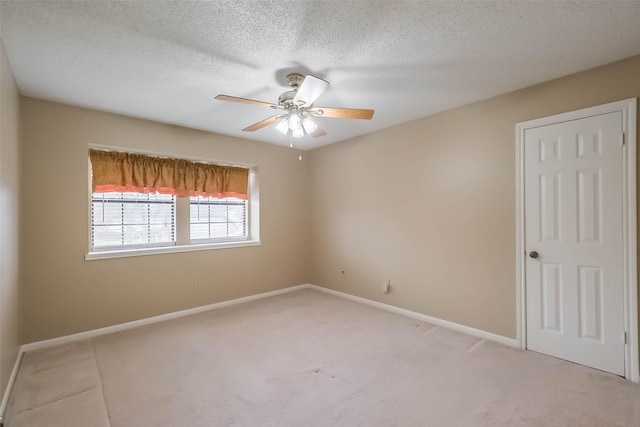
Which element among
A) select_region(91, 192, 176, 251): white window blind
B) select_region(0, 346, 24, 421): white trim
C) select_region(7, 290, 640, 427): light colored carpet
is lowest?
select_region(7, 290, 640, 427): light colored carpet

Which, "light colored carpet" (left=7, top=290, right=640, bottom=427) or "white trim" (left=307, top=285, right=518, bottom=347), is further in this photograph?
"white trim" (left=307, top=285, right=518, bottom=347)

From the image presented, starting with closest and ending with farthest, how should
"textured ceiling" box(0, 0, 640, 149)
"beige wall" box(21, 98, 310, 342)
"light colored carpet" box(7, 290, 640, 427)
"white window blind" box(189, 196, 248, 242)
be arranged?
"textured ceiling" box(0, 0, 640, 149) → "light colored carpet" box(7, 290, 640, 427) → "beige wall" box(21, 98, 310, 342) → "white window blind" box(189, 196, 248, 242)

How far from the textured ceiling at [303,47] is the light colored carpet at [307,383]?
97.1 inches

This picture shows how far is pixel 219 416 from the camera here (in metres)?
1.92

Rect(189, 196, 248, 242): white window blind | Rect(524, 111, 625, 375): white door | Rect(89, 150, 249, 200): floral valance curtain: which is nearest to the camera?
Rect(524, 111, 625, 375): white door

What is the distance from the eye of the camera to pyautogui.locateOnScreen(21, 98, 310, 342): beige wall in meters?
2.89

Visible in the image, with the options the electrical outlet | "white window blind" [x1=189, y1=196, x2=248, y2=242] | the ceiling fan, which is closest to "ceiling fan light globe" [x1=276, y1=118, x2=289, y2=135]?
the ceiling fan

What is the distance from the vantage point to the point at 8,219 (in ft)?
7.18

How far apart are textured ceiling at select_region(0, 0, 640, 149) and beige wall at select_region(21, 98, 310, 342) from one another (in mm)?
361

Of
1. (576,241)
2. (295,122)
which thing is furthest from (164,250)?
(576,241)

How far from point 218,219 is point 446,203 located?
3.15 metres

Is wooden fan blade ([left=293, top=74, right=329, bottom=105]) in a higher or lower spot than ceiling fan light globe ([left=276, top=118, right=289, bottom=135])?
higher

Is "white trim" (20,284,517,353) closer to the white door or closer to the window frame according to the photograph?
the white door

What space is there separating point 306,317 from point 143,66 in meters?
3.09
